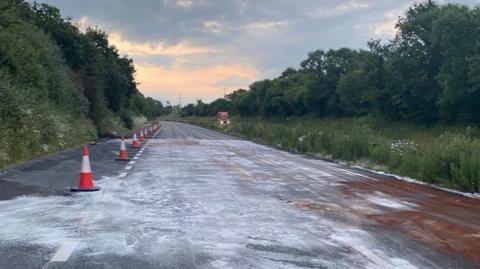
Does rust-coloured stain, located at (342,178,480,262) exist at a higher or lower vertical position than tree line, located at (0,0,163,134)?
lower

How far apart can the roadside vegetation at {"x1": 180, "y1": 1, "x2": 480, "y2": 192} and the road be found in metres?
2.24

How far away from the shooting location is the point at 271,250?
258 inches

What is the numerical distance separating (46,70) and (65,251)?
92.3 feet

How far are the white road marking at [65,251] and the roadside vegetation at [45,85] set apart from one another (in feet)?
32.9

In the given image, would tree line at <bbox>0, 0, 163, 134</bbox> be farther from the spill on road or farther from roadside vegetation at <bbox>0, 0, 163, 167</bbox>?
the spill on road

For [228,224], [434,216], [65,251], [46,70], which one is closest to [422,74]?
[46,70]

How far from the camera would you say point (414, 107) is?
48438mm

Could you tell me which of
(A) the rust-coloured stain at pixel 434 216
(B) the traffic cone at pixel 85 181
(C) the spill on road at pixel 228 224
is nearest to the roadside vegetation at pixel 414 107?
(A) the rust-coloured stain at pixel 434 216

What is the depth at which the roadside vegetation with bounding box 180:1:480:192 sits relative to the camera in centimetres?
1622

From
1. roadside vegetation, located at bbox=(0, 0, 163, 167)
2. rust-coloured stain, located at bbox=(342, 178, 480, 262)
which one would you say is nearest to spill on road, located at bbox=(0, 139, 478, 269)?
rust-coloured stain, located at bbox=(342, 178, 480, 262)

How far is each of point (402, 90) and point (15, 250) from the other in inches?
1818

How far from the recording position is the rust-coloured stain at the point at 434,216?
7.46 metres

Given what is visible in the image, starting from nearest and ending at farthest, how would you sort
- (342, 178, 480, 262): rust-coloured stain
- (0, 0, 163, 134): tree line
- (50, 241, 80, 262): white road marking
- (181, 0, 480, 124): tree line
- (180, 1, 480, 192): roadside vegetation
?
(50, 241, 80, 262): white road marking
(342, 178, 480, 262): rust-coloured stain
(180, 1, 480, 192): roadside vegetation
(0, 0, 163, 134): tree line
(181, 0, 480, 124): tree line

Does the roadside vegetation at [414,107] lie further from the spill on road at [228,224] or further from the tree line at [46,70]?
the tree line at [46,70]
